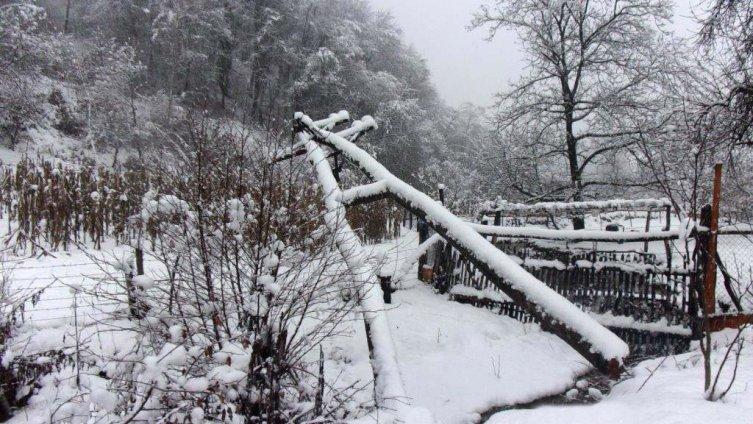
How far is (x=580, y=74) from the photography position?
37.3ft

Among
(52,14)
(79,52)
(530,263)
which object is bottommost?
(530,263)

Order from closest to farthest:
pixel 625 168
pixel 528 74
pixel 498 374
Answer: pixel 498 374 → pixel 528 74 → pixel 625 168

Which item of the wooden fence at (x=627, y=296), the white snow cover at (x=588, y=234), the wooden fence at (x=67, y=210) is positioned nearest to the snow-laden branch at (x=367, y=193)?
the white snow cover at (x=588, y=234)

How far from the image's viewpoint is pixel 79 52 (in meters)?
19.4

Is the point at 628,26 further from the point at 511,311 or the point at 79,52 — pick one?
the point at 79,52

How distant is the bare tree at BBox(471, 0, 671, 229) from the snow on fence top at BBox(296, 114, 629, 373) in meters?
8.83

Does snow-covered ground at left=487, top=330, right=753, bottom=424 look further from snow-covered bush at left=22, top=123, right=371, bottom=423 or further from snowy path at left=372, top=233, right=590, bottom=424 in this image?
snow-covered bush at left=22, top=123, right=371, bottom=423

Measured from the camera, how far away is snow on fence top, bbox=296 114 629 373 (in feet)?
8.20

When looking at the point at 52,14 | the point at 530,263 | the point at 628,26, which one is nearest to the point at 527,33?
the point at 628,26

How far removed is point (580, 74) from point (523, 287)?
10735 millimetres

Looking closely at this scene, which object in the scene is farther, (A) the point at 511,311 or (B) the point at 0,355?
(A) the point at 511,311

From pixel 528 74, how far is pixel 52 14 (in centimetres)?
2679

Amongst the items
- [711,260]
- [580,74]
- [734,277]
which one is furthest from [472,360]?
[580,74]

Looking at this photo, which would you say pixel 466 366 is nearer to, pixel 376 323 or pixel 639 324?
pixel 376 323
